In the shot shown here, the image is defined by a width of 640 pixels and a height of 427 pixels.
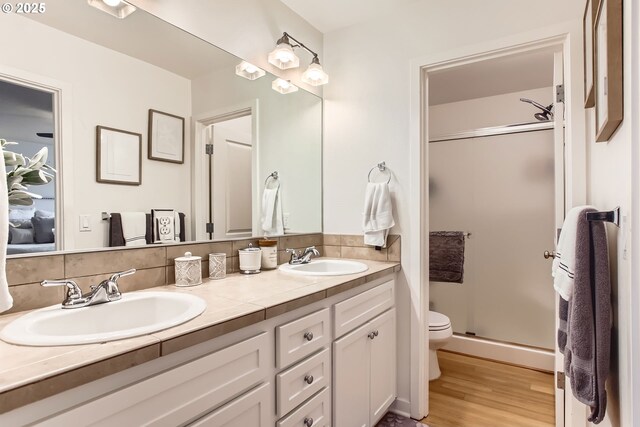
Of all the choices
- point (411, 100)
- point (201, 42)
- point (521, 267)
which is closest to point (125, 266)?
point (201, 42)

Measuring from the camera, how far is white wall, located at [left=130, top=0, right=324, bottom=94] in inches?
59.6

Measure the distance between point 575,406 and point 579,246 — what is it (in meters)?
1.12

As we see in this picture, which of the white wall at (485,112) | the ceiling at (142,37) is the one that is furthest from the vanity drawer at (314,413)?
the white wall at (485,112)

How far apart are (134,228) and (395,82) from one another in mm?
1602

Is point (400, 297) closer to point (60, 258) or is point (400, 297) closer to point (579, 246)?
point (579, 246)

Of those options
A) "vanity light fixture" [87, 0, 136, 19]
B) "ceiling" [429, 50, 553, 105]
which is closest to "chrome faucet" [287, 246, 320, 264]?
"vanity light fixture" [87, 0, 136, 19]

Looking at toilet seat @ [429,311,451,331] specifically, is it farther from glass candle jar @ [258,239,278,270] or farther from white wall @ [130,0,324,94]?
white wall @ [130,0,324,94]

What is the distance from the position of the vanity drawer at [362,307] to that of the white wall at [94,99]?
87 centimetres

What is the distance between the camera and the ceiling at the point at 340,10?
202 centimetres

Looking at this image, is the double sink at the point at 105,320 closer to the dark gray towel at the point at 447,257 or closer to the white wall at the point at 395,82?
the white wall at the point at 395,82

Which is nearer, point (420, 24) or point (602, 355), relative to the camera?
point (602, 355)

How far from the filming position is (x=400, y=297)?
2043 millimetres

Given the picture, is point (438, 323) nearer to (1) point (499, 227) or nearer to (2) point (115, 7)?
(1) point (499, 227)

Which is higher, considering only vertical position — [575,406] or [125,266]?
[125,266]
